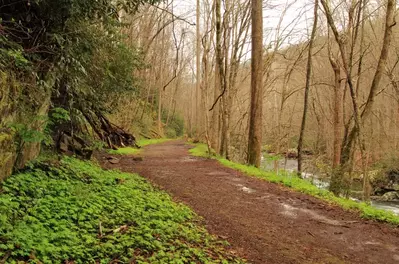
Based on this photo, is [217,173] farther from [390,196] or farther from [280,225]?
[390,196]

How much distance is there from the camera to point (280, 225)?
5.20 meters

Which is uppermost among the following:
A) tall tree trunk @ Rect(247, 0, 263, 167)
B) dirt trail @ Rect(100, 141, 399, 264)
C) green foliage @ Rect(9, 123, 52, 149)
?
tall tree trunk @ Rect(247, 0, 263, 167)

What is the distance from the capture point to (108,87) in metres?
9.89

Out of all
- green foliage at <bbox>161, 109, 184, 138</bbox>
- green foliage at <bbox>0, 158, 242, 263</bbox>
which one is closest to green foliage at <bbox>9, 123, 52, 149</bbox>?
green foliage at <bbox>0, 158, 242, 263</bbox>

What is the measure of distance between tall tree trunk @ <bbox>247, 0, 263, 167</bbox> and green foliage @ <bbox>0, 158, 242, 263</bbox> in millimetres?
6006

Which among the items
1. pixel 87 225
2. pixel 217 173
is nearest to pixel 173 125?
pixel 217 173

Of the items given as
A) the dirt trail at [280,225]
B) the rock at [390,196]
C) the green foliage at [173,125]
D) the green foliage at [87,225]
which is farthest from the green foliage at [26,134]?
the green foliage at [173,125]

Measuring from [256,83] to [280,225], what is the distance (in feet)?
21.7

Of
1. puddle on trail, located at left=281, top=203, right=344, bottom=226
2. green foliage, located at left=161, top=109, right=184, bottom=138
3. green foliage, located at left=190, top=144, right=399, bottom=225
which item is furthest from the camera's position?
green foliage, located at left=161, top=109, right=184, bottom=138

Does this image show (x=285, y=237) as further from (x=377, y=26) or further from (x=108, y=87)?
(x=377, y=26)

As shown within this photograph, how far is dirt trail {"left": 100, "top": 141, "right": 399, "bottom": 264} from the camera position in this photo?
4156mm

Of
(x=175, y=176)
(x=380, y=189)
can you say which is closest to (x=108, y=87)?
(x=175, y=176)

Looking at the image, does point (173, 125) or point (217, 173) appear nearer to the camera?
point (217, 173)

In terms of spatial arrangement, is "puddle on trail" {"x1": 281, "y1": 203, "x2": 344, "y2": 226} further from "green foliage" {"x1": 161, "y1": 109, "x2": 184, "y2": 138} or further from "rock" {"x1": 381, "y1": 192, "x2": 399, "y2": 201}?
"green foliage" {"x1": 161, "y1": 109, "x2": 184, "y2": 138}
